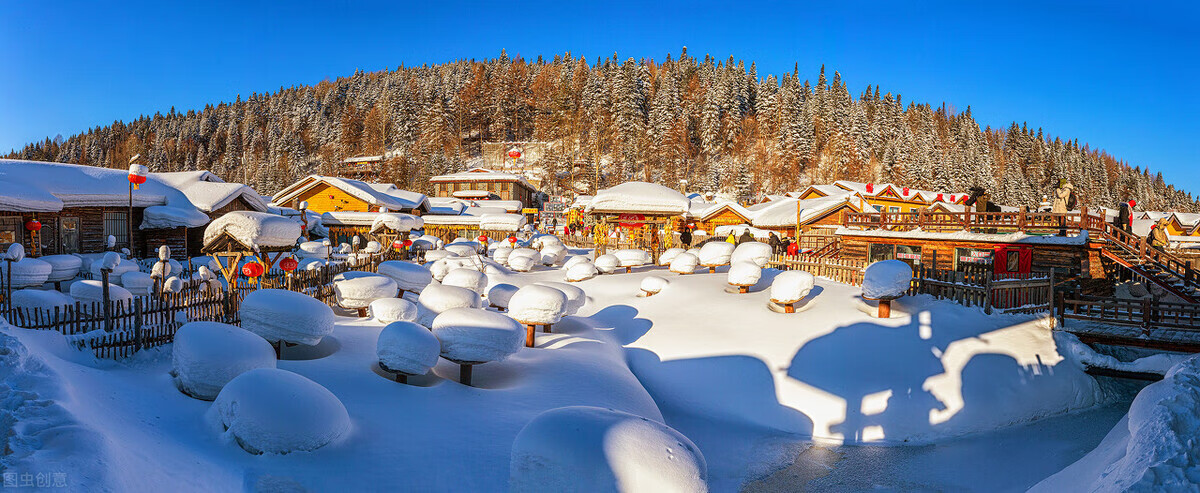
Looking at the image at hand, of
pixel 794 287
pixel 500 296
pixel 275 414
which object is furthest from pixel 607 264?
pixel 275 414

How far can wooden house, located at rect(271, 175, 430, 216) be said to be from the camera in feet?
137

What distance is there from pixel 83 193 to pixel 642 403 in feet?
78.2

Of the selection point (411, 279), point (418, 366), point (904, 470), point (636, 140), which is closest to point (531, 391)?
point (418, 366)

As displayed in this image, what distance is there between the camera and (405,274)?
51.9 ft

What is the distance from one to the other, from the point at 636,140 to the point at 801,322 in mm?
62743

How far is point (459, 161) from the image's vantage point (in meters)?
75.4

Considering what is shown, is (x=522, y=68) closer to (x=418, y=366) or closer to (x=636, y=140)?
(x=636, y=140)

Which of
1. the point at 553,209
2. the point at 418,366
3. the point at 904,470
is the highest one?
the point at 553,209

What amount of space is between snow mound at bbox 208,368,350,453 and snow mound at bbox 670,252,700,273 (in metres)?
16.5

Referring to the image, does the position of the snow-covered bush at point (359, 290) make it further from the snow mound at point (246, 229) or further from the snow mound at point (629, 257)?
the snow mound at point (629, 257)

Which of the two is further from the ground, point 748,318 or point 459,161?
point 459,161

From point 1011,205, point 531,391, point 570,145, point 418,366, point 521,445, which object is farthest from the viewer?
point 570,145

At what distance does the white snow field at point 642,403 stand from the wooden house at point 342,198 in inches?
1147

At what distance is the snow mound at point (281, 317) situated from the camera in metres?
8.87
